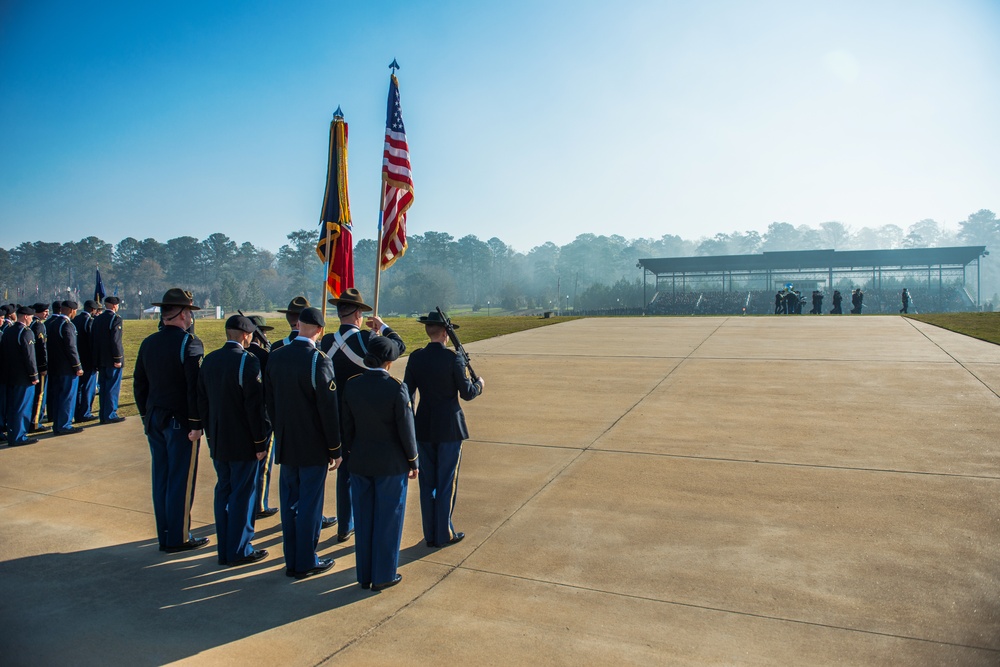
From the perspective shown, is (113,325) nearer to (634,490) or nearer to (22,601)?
(22,601)

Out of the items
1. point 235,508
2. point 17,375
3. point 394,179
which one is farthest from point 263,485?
point 17,375

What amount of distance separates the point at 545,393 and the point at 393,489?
6.89m

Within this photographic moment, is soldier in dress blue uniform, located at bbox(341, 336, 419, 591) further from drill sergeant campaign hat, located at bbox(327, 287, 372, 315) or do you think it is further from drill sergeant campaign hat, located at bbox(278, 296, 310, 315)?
drill sergeant campaign hat, located at bbox(278, 296, 310, 315)

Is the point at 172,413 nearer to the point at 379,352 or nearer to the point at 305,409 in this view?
the point at 305,409

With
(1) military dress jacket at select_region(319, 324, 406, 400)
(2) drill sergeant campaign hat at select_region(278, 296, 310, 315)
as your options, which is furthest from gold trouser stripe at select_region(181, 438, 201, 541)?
(2) drill sergeant campaign hat at select_region(278, 296, 310, 315)

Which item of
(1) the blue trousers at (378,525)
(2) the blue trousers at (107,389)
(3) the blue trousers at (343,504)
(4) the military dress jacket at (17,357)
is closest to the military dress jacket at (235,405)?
(3) the blue trousers at (343,504)

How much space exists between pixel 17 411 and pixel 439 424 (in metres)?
6.62

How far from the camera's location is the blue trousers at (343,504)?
216 inches

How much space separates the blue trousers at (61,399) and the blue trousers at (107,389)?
43 cm

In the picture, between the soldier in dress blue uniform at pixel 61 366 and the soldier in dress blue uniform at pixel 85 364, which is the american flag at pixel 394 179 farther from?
the soldier in dress blue uniform at pixel 85 364

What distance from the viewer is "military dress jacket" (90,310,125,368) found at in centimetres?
950

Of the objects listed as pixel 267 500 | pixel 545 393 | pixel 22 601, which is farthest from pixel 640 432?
pixel 22 601

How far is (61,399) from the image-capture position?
30.4 feet

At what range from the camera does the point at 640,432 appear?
8.49 m
